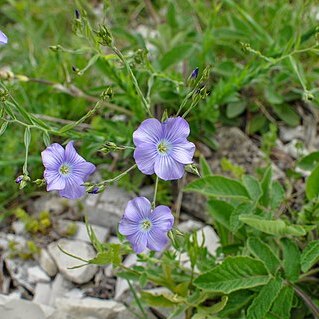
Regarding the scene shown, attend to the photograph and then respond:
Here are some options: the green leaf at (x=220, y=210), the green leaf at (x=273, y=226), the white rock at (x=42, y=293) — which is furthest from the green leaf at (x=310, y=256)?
the white rock at (x=42, y=293)

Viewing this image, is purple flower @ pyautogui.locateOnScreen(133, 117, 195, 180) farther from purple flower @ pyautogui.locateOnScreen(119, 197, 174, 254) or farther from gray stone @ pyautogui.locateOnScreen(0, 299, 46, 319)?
gray stone @ pyautogui.locateOnScreen(0, 299, 46, 319)

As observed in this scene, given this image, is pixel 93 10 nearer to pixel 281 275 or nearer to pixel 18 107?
pixel 18 107

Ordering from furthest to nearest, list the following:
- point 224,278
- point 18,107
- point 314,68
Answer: point 314,68
point 224,278
point 18,107

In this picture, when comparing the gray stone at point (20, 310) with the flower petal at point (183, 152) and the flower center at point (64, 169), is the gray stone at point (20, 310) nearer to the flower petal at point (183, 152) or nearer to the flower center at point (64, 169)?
the flower center at point (64, 169)

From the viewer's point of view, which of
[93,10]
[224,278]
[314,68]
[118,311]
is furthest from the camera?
[93,10]

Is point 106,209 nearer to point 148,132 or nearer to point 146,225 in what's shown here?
point 146,225

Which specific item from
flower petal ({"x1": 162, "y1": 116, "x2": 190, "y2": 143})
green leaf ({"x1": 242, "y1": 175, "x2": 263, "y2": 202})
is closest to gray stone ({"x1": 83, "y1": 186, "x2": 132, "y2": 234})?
green leaf ({"x1": 242, "y1": 175, "x2": 263, "y2": 202})

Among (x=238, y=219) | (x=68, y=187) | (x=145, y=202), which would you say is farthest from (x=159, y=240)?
(x=238, y=219)
